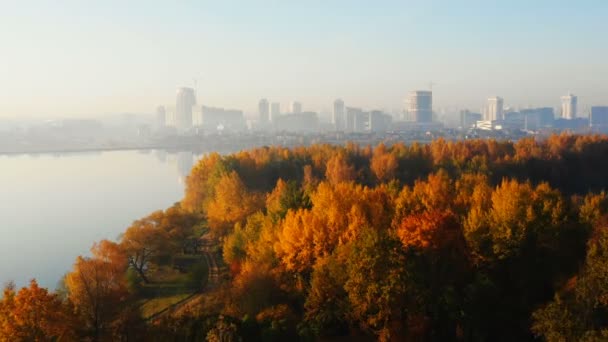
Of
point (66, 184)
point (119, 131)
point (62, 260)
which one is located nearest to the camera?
point (62, 260)

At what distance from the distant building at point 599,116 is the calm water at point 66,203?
29202 mm


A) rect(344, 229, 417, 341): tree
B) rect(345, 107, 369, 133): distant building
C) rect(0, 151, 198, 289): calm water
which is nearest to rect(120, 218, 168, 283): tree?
rect(0, 151, 198, 289): calm water

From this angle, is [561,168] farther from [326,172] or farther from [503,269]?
[503,269]

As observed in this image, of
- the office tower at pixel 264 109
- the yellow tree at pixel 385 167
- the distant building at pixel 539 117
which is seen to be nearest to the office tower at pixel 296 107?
the office tower at pixel 264 109

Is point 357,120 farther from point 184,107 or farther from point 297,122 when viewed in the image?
point 184,107

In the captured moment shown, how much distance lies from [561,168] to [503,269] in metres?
8.43

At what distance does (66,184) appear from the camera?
1728 centimetres

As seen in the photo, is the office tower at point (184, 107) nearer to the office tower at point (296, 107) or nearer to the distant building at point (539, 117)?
the office tower at point (296, 107)

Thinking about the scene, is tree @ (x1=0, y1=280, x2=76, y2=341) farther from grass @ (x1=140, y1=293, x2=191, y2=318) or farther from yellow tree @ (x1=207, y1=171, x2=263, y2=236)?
yellow tree @ (x1=207, y1=171, x2=263, y2=236)

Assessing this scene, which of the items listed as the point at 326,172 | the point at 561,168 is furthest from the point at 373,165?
the point at 561,168

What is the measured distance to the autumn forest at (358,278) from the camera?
13.4ft

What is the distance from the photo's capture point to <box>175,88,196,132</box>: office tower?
51344 millimetres

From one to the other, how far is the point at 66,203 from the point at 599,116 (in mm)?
36243

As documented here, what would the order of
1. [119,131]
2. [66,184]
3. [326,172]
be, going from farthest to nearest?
[119,131], [66,184], [326,172]
